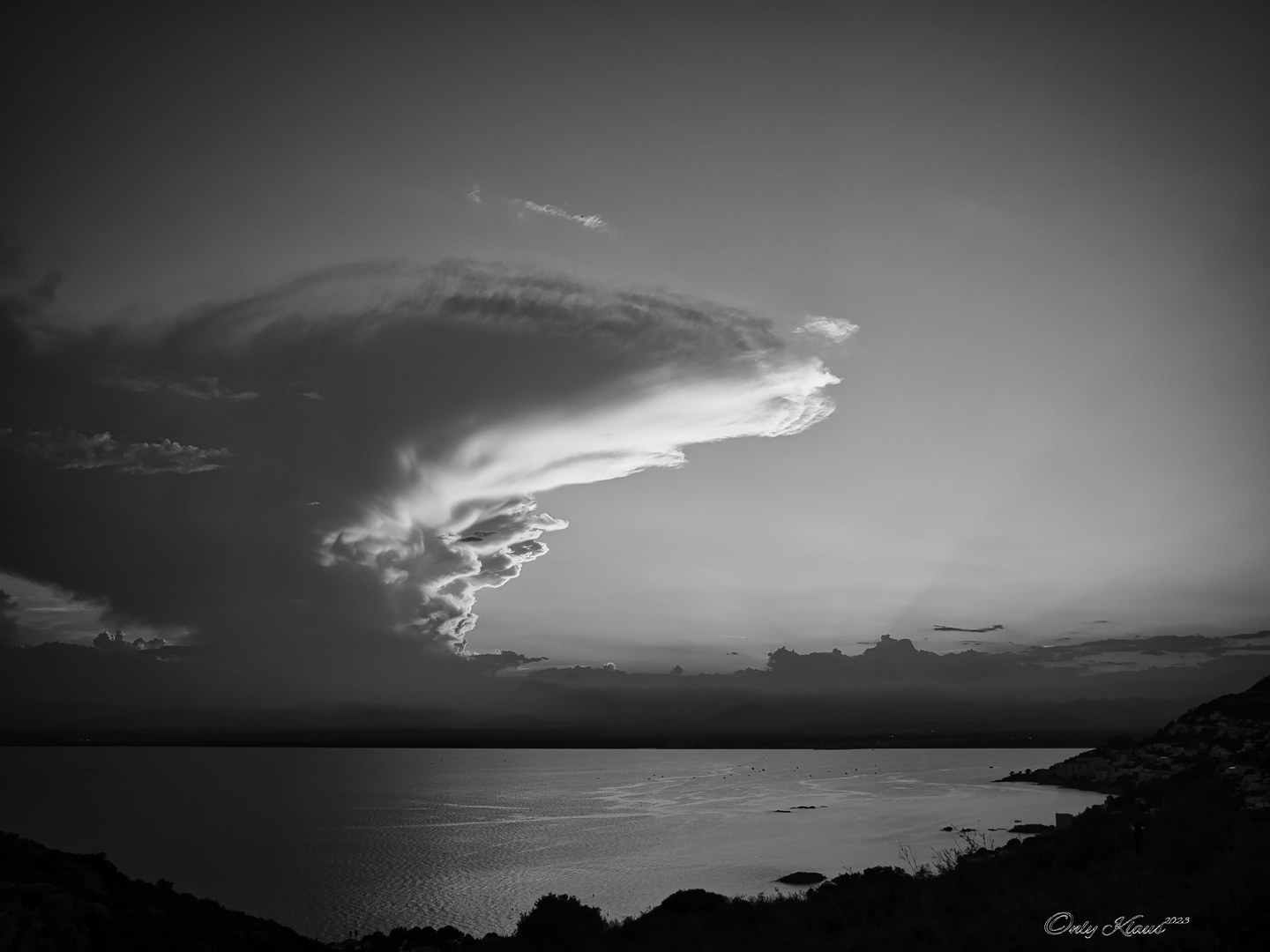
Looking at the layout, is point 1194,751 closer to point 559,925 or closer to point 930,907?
point 559,925

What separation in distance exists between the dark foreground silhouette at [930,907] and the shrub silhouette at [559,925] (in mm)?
63

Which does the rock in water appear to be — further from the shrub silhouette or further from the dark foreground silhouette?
the shrub silhouette

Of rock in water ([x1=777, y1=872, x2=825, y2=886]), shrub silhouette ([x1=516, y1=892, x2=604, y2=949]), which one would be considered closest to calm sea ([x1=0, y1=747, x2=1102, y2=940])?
rock in water ([x1=777, y1=872, x2=825, y2=886])

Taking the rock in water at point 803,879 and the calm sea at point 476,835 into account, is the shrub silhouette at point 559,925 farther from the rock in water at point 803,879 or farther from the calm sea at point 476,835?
the rock in water at point 803,879

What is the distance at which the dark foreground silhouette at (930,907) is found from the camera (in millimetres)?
9172

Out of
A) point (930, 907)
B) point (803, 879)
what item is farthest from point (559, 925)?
point (803, 879)

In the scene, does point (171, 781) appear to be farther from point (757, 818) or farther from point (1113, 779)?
point (1113, 779)

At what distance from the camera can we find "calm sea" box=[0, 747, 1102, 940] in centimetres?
4653

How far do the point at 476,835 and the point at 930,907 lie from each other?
74.0 metres

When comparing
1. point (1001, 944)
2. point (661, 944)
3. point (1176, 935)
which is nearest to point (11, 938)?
point (661, 944)

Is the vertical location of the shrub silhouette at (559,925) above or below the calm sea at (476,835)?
above

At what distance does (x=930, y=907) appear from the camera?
42.0 ft

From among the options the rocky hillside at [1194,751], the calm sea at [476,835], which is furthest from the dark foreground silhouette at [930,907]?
A: the calm sea at [476,835]

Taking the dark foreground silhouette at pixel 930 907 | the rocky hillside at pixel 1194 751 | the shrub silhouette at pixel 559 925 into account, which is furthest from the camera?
the rocky hillside at pixel 1194 751
